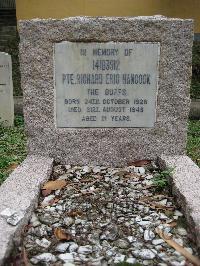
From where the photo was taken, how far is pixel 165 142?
3.73 metres

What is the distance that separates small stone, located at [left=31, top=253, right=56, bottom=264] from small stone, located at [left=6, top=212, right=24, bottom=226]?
0.84 ft

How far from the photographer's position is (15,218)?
8.20ft

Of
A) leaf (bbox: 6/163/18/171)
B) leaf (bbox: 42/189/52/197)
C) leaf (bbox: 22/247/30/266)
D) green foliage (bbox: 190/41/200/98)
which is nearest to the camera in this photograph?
leaf (bbox: 22/247/30/266)

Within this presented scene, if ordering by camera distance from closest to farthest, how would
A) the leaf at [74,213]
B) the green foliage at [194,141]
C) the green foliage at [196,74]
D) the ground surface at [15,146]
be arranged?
1. the leaf at [74,213]
2. the ground surface at [15,146]
3. the green foliage at [194,141]
4. the green foliage at [196,74]

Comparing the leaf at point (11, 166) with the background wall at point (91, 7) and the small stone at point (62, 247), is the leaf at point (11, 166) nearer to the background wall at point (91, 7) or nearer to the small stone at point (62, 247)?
the small stone at point (62, 247)

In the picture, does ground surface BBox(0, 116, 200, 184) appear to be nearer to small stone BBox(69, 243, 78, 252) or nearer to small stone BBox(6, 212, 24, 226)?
small stone BBox(6, 212, 24, 226)

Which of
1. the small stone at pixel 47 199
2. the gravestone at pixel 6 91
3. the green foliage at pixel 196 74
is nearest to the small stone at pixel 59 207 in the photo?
the small stone at pixel 47 199

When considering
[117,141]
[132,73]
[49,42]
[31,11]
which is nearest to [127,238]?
[117,141]

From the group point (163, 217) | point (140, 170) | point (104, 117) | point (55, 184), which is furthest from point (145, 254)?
point (104, 117)

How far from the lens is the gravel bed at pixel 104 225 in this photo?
234cm

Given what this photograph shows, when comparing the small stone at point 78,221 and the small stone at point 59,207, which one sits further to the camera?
the small stone at point 59,207

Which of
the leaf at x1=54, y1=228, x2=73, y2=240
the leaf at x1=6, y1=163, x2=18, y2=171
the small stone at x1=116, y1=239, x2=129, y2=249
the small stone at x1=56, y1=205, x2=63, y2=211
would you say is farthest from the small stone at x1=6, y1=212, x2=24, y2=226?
the leaf at x1=6, y1=163, x2=18, y2=171

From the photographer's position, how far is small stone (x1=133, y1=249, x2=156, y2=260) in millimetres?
2334

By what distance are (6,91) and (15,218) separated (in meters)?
3.70
